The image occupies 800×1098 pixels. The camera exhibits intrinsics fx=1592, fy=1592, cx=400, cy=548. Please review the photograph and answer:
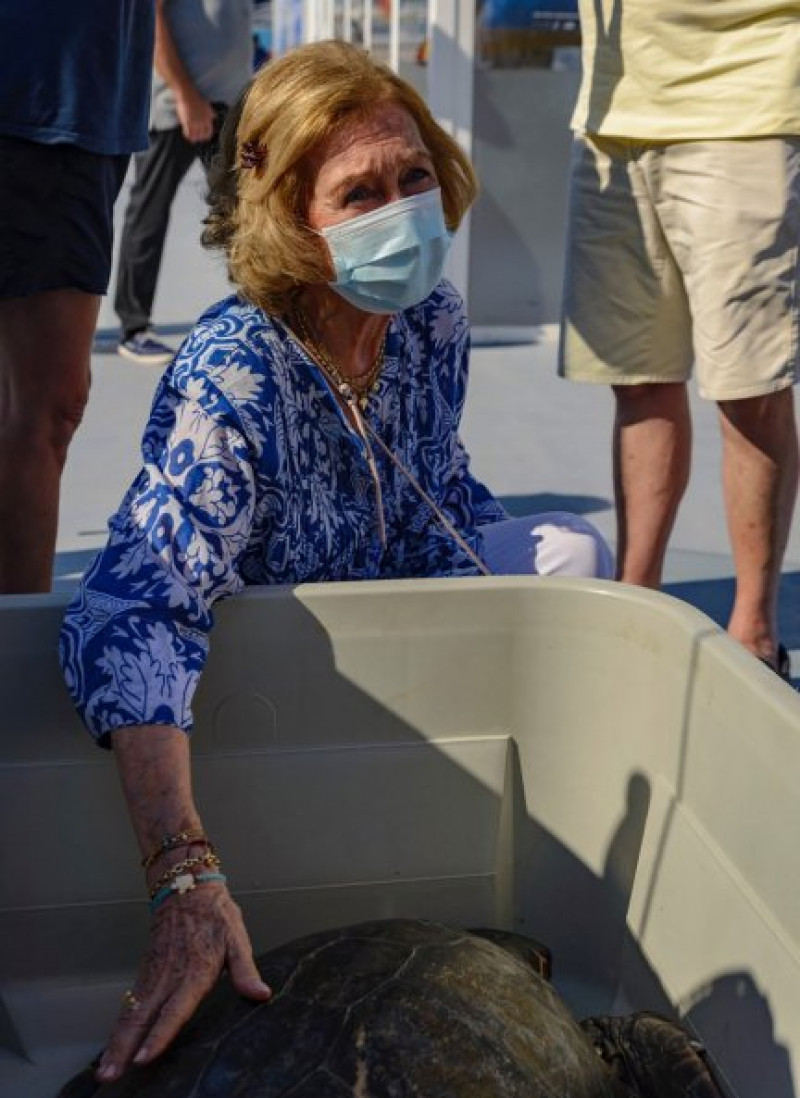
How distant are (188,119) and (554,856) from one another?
374 cm

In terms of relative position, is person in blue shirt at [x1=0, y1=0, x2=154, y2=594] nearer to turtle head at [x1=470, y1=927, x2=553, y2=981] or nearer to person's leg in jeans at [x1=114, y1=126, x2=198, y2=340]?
turtle head at [x1=470, y1=927, x2=553, y2=981]

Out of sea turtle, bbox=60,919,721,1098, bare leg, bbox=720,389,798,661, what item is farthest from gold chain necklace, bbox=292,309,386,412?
bare leg, bbox=720,389,798,661

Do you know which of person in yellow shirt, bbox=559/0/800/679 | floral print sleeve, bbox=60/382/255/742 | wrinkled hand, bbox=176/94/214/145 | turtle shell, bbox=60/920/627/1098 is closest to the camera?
turtle shell, bbox=60/920/627/1098

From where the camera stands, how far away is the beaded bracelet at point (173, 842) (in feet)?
5.41

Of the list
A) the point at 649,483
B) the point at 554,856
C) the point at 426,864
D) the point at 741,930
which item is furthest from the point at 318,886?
the point at 649,483

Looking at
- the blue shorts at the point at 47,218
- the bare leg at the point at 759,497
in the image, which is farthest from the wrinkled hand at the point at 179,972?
the bare leg at the point at 759,497

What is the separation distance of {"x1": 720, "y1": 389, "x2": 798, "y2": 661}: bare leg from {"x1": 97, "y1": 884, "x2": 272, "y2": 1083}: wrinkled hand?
1.56 meters

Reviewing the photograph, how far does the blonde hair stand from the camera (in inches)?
78.9

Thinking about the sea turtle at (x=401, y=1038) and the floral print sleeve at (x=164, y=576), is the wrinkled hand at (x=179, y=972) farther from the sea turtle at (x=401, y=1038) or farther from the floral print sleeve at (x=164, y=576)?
the floral print sleeve at (x=164, y=576)

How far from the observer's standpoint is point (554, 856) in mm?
2053

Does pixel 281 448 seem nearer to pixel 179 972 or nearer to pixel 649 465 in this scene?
pixel 179 972

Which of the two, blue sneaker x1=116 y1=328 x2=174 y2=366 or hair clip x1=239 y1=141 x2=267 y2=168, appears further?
blue sneaker x1=116 y1=328 x2=174 y2=366

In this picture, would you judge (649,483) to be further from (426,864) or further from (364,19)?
(364,19)

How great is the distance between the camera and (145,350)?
5590mm
